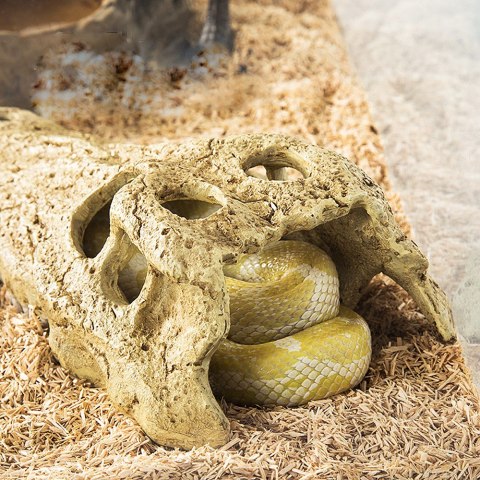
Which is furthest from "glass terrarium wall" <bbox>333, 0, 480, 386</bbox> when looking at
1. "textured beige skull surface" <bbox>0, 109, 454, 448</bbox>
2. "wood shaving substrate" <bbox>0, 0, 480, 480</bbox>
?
"textured beige skull surface" <bbox>0, 109, 454, 448</bbox>

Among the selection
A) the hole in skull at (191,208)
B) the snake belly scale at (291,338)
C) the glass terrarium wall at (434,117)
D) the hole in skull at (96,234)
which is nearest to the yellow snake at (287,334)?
the snake belly scale at (291,338)

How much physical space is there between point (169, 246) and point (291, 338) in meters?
0.78

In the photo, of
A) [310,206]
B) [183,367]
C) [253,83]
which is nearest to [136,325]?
[183,367]

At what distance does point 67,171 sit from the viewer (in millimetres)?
3350

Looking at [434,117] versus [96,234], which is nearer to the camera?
[96,234]

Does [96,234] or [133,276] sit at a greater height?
[96,234]

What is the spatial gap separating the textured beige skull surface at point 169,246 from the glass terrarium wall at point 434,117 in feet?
1.08

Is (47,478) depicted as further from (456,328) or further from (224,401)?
(456,328)

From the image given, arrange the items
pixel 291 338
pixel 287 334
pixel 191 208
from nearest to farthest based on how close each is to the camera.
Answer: pixel 291 338 < pixel 287 334 < pixel 191 208

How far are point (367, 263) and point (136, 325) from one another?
1.25 metres

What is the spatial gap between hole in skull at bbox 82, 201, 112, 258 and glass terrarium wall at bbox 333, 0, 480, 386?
1.76 metres

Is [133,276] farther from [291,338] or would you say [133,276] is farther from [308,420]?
[308,420]


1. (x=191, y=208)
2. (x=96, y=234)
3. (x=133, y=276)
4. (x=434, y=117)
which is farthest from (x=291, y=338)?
(x=434, y=117)

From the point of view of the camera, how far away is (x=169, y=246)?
2.41m
